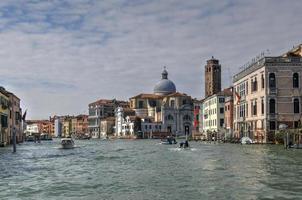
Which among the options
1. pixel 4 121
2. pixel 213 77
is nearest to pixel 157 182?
pixel 4 121

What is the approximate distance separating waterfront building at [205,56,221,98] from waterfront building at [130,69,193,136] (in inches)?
533

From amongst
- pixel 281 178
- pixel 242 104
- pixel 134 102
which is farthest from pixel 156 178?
pixel 134 102

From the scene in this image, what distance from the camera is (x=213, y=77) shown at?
126 m

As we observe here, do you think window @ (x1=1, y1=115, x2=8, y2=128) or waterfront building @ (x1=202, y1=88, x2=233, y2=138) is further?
waterfront building @ (x1=202, y1=88, x2=233, y2=138)

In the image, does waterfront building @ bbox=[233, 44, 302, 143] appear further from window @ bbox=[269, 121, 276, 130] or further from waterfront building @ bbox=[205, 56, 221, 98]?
waterfront building @ bbox=[205, 56, 221, 98]

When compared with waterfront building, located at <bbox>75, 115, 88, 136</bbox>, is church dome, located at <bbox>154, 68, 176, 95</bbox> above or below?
above

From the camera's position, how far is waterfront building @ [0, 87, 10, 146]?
60953 millimetres

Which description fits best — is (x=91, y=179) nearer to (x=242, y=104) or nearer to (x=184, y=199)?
(x=184, y=199)

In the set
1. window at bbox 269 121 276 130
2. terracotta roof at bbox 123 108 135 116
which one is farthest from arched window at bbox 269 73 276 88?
terracotta roof at bbox 123 108 135 116

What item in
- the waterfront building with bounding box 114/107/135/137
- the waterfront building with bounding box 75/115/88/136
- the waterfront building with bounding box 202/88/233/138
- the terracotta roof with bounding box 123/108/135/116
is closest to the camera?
the waterfront building with bounding box 202/88/233/138

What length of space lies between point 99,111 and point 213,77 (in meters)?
54.2

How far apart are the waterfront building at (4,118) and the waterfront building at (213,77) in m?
65.8

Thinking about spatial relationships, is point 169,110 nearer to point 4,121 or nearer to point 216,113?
point 216,113

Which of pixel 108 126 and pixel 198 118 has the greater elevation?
pixel 198 118
